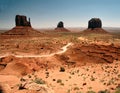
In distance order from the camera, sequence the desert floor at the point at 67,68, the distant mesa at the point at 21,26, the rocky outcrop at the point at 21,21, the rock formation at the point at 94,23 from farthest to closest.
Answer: the rock formation at the point at 94,23
the rocky outcrop at the point at 21,21
the distant mesa at the point at 21,26
the desert floor at the point at 67,68

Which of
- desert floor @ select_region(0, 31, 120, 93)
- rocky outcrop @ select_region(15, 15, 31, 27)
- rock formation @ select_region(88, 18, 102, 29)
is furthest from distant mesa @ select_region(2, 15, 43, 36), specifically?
rock formation @ select_region(88, 18, 102, 29)

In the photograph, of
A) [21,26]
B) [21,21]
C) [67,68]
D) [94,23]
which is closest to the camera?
[67,68]

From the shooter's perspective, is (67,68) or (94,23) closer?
(67,68)

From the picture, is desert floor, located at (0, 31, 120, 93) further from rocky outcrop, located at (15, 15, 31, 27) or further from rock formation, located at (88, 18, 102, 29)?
rock formation, located at (88, 18, 102, 29)

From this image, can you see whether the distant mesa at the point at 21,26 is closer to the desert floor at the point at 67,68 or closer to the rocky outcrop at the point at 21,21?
the rocky outcrop at the point at 21,21

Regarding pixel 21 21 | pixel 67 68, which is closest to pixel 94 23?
pixel 21 21

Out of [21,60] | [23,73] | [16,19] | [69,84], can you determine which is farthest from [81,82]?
[16,19]

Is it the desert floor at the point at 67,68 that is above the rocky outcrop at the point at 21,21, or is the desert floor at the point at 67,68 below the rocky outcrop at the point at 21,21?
below

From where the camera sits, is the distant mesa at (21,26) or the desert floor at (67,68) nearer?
the desert floor at (67,68)

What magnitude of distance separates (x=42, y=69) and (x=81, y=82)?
9.96 m

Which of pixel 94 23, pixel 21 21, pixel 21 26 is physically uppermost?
pixel 21 21

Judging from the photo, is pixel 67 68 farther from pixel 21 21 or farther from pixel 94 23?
pixel 94 23

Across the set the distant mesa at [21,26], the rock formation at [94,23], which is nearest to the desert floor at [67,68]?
the distant mesa at [21,26]

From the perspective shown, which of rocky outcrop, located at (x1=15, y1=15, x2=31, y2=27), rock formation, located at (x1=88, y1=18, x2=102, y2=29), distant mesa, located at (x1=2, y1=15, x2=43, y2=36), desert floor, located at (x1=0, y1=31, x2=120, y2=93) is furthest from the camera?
rock formation, located at (x1=88, y1=18, x2=102, y2=29)
